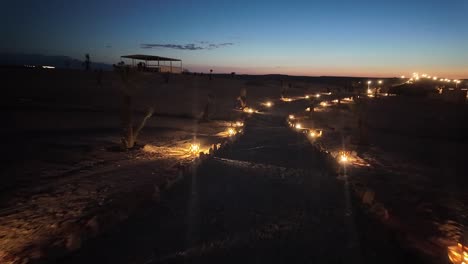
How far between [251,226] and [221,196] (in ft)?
5.15

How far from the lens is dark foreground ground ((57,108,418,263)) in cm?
516

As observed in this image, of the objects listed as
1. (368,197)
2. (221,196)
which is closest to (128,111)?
(221,196)

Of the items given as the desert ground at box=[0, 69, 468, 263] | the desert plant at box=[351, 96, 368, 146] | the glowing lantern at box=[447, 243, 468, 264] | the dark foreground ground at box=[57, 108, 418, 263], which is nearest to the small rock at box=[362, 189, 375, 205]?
the desert ground at box=[0, 69, 468, 263]

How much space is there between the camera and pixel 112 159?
10.5m

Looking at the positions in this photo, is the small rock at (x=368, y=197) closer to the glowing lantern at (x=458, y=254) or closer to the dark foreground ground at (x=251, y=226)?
the dark foreground ground at (x=251, y=226)

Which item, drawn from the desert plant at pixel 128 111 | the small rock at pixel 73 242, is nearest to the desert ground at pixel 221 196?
the small rock at pixel 73 242

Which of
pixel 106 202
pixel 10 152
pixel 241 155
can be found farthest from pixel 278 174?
pixel 10 152

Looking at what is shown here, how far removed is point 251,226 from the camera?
6070mm

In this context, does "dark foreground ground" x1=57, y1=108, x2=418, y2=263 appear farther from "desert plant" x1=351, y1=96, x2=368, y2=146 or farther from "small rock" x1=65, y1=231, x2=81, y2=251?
"desert plant" x1=351, y1=96, x2=368, y2=146

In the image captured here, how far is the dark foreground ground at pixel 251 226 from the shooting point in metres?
5.16

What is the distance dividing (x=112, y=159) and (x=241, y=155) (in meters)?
4.36

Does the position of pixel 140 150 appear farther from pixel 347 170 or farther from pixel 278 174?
pixel 347 170

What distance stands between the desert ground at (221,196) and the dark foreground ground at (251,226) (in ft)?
0.09

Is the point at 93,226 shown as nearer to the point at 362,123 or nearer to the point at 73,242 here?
the point at 73,242
